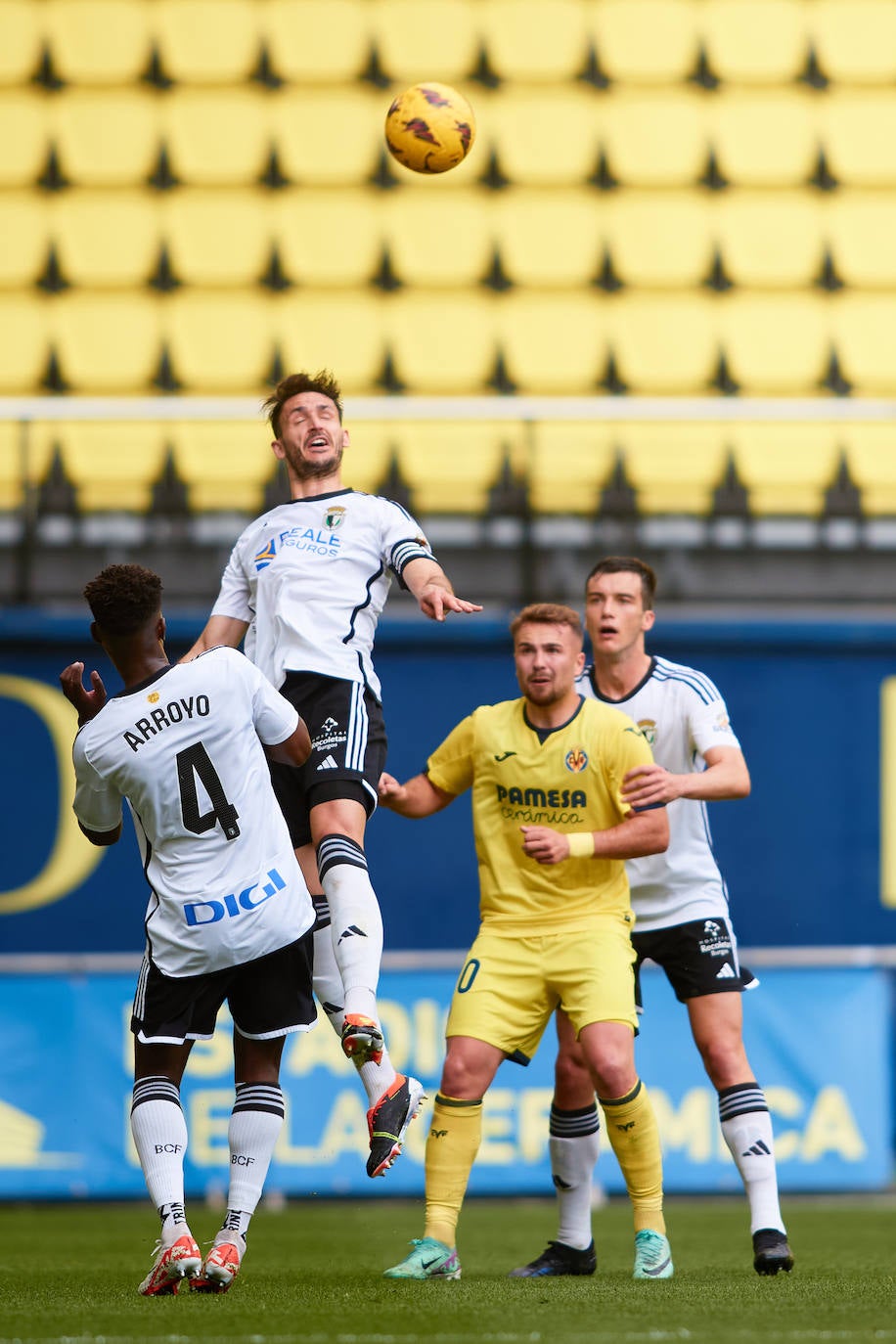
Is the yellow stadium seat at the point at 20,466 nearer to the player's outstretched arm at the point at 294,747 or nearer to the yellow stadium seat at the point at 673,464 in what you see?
the yellow stadium seat at the point at 673,464

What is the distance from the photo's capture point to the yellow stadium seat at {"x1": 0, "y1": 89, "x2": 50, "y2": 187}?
36.9 feet

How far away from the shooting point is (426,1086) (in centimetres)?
780

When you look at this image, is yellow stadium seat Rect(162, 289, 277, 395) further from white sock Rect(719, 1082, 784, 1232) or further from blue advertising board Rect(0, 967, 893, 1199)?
white sock Rect(719, 1082, 784, 1232)

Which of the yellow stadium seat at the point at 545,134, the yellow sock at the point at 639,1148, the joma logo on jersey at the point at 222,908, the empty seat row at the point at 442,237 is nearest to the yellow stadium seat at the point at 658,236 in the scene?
the empty seat row at the point at 442,237

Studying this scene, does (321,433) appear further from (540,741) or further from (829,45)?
(829,45)

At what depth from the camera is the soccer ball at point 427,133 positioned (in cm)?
614

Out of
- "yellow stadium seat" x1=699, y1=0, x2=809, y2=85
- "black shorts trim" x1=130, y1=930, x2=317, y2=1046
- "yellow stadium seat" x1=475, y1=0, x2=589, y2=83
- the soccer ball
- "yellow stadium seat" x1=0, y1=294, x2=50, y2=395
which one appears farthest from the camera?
"yellow stadium seat" x1=699, y1=0, x2=809, y2=85

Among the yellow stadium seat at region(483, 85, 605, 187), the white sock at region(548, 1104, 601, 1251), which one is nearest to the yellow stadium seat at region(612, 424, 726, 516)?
the yellow stadium seat at region(483, 85, 605, 187)

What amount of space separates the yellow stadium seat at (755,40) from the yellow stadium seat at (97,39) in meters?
3.83

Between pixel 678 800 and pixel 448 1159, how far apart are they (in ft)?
4.66

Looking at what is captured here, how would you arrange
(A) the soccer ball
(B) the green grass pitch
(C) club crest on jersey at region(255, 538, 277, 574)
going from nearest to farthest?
(B) the green grass pitch < (C) club crest on jersey at region(255, 538, 277, 574) < (A) the soccer ball

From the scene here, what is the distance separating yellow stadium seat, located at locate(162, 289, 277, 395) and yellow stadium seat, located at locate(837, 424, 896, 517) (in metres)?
3.63

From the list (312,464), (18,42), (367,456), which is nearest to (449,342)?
(367,456)

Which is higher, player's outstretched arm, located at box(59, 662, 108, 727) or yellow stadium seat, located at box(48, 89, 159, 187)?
yellow stadium seat, located at box(48, 89, 159, 187)
